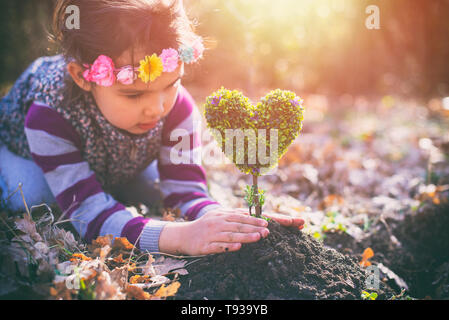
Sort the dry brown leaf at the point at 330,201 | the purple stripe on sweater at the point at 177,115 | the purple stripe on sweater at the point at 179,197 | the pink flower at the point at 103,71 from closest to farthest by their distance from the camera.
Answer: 1. the pink flower at the point at 103,71
2. the purple stripe on sweater at the point at 179,197
3. the purple stripe on sweater at the point at 177,115
4. the dry brown leaf at the point at 330,201

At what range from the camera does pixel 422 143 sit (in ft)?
11.7

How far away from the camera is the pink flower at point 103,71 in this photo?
5.50 feet

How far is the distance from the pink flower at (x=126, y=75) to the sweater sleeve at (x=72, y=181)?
54cm

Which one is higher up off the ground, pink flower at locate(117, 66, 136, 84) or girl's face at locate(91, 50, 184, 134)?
pink flower at locate(117, 66, 136, 84)

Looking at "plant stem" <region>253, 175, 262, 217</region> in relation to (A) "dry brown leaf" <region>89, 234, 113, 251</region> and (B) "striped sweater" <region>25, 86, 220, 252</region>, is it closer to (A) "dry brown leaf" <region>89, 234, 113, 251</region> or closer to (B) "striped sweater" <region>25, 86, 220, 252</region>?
(B) "striped sweater" <region>25, 86, 220, 252</region>

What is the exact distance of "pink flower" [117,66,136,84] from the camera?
1662 mm

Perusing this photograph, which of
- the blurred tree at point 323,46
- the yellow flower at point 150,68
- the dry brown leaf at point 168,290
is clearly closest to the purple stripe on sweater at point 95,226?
the dry brown leaf at point 168,290

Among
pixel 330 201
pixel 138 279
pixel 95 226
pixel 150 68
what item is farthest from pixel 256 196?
pixel 330 201

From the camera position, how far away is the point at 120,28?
1694 millimetres

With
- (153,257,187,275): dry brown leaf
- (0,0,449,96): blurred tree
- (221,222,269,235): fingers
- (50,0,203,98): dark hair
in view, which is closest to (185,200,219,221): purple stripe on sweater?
(153,257,187,275): dry brown leaf

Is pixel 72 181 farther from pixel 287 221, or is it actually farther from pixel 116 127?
pixel 287 221

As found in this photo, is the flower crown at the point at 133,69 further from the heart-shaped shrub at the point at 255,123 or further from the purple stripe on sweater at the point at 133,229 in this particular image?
the purple stripe on sweater at the point at 133,229

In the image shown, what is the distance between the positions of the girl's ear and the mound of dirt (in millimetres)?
1067

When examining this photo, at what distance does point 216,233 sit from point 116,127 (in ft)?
3.03
